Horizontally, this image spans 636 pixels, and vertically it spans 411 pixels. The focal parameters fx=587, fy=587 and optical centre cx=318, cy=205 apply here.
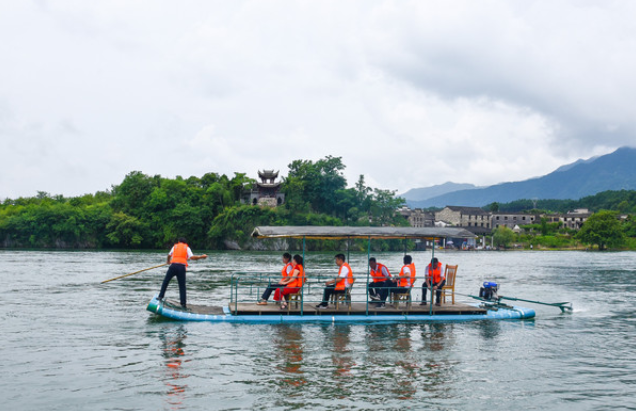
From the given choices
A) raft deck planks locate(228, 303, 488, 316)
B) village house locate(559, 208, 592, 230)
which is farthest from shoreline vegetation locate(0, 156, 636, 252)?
raft deck planks locate(228, 303, 488, 316)

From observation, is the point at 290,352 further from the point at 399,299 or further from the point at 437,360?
the point at 399,299

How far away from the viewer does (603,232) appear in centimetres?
12138

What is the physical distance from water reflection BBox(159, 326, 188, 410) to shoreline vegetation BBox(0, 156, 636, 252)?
8106 cm

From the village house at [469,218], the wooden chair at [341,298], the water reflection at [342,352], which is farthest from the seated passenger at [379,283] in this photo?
the village house at [469,218]

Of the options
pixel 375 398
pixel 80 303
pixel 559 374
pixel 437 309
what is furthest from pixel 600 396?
pixel 80 303

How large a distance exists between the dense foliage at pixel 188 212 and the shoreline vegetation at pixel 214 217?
0.54 ft

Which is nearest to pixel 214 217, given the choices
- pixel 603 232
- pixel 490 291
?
pixel 603 232

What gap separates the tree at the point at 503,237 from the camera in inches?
5349

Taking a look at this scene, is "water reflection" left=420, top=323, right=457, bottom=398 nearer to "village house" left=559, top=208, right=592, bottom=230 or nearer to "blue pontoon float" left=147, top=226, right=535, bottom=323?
"blue pontoon float" left=147, top=226, right=535, bottom=323

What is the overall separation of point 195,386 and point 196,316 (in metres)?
6.25

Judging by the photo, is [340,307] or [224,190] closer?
[340,307]

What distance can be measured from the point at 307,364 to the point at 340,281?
5.02 metres

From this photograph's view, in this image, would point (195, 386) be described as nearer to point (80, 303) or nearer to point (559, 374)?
point (559, 374)

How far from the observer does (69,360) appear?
13.5 meters
